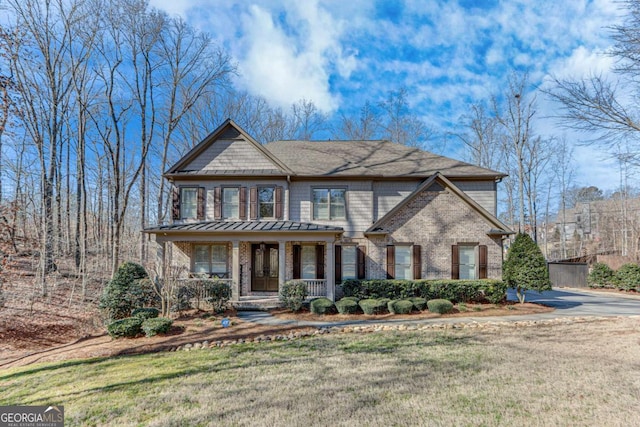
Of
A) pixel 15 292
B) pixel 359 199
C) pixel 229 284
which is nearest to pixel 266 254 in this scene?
pixel 229 284

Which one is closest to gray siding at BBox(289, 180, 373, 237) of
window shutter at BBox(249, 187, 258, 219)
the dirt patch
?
window shutter at BBox(249, 187, 258, 219)

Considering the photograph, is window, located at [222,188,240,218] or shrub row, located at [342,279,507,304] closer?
shrub row, located at [342,279,507,304]

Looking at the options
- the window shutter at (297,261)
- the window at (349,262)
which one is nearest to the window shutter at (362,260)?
the window at (349,262)

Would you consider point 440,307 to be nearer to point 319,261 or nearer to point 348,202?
point 319,261

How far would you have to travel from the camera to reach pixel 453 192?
1386cm

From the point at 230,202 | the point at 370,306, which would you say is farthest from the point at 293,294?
the point at 230,202

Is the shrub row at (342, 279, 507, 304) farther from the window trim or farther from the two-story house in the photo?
the window trim

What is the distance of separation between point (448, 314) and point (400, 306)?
1714 millimetres

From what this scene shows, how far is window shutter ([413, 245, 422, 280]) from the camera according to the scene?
13.6 m

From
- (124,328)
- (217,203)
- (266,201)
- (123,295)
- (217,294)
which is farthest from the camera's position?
(266,201)

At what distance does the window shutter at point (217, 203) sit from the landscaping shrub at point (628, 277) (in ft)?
82.6

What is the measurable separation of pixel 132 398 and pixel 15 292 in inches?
410

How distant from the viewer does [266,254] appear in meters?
14.9

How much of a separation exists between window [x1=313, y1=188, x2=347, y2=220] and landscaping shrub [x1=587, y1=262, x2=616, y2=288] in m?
20.2
